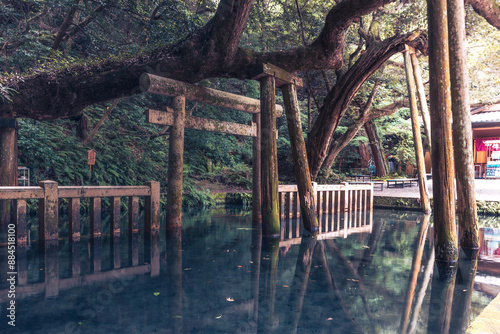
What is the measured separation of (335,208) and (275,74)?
5.51 metres

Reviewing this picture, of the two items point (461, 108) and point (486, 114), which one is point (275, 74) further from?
point (486, 114)

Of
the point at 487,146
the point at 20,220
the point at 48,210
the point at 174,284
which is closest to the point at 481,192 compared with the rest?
the point at 487,146

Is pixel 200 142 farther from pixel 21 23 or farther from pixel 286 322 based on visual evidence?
pixel 286 322

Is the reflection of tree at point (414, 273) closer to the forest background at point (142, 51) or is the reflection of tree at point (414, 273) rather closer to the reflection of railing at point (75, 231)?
the reflection of railing at point (75, 231)

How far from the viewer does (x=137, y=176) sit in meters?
12.2

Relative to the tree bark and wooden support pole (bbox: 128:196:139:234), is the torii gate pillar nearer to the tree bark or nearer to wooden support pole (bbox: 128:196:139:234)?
wooden support pole (bbox: 128:196:139:234)

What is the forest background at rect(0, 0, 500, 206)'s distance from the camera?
962 cm

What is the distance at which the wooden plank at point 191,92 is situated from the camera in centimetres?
611

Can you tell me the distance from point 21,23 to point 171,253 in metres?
10.5

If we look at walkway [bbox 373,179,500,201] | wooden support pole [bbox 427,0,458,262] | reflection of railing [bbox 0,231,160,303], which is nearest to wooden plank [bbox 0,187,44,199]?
reflection of railing [bbox 0,231,160,303]

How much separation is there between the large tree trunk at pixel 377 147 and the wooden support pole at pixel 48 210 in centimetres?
1569

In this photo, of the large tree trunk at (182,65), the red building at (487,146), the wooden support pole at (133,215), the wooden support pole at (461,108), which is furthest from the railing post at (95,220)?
the red building at (487,146)

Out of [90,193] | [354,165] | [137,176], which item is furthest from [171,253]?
[354,165]

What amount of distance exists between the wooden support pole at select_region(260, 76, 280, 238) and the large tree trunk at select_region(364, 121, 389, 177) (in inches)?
511
